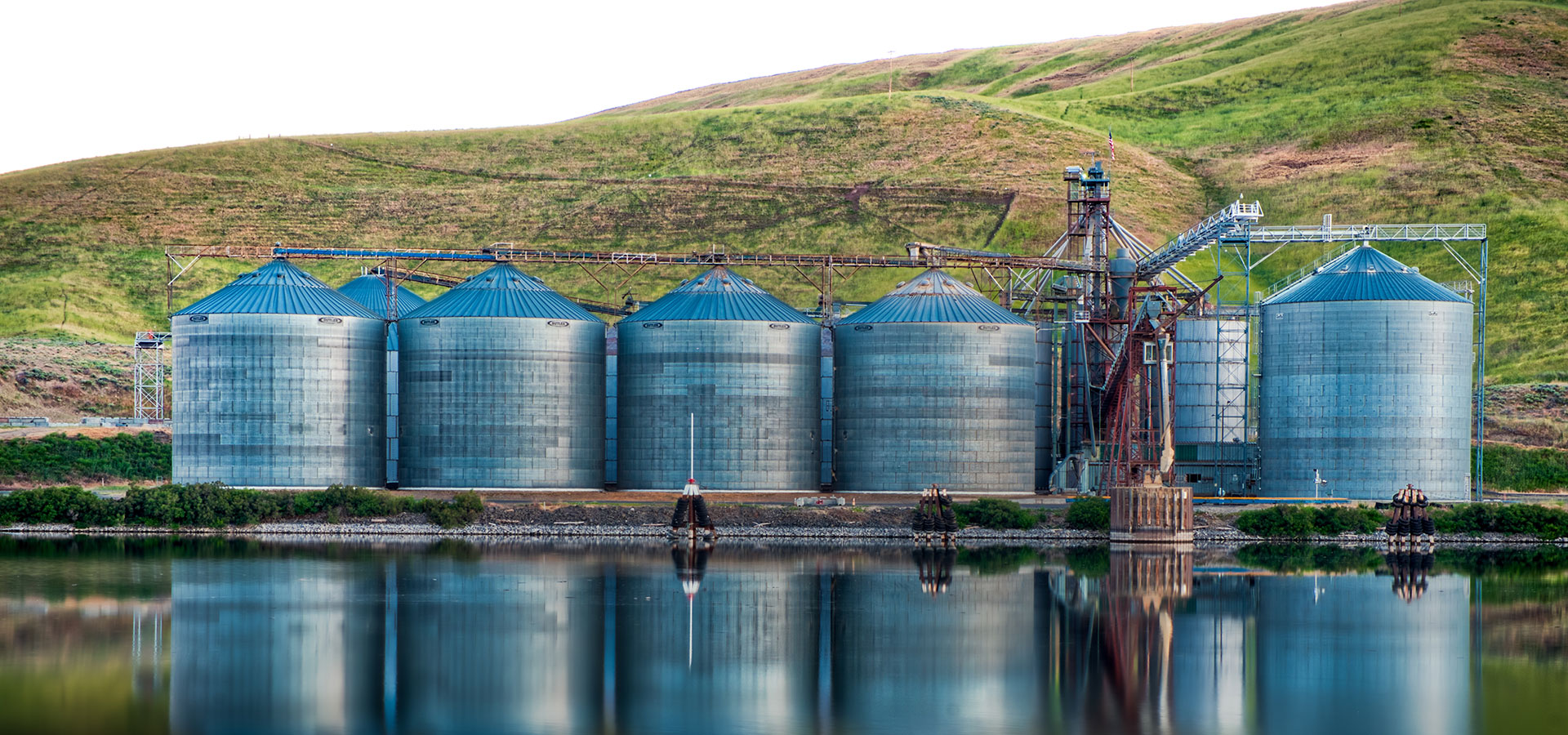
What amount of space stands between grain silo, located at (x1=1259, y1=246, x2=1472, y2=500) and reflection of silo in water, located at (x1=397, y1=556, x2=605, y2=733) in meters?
43.9

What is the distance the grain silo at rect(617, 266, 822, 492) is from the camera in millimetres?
95750

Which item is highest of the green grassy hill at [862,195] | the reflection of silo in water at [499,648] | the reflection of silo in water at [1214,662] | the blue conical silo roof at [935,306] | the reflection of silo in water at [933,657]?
the green grassy hill at [862,195]

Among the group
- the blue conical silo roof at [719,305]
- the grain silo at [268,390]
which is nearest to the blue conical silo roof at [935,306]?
the blue conical silo roof at [719,305]

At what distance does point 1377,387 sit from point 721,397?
36.3m

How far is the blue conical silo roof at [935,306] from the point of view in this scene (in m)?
97.1

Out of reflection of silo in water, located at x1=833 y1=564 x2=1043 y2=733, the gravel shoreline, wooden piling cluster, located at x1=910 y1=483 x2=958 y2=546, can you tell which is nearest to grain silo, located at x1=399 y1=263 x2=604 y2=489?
the gravel shoreline

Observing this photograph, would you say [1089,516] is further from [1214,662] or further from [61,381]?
[61,381]

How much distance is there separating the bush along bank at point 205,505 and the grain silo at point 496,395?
5.28 m

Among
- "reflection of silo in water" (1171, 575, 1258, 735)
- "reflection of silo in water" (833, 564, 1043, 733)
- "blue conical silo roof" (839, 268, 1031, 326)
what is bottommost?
"reflection of silo in water" (1171, 575, 1258, 735)

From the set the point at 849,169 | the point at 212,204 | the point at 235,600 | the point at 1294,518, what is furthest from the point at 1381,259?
the point at 212,204

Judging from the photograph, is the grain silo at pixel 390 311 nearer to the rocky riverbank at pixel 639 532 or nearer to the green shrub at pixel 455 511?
the rocky riverbank at pixel 639 532

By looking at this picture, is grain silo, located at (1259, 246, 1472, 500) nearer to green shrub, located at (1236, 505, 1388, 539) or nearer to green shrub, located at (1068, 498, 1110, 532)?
green shrub, located at (1236, 505, 1388, 539)

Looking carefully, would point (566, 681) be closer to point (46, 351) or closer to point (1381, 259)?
point (1381, 259)

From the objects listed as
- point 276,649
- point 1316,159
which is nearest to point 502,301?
point 276,649
